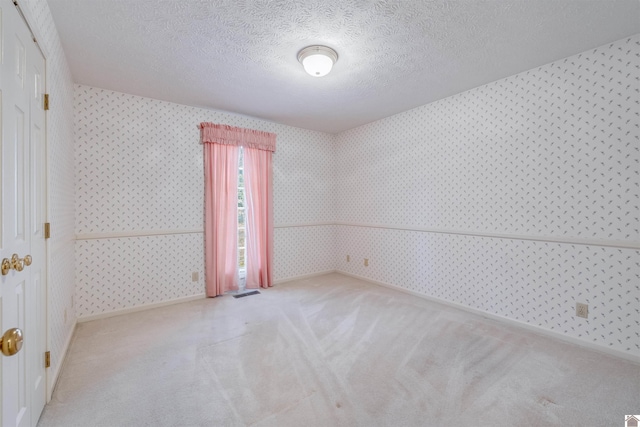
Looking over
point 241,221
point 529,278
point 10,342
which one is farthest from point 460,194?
point 10,342

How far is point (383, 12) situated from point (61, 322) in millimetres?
3191

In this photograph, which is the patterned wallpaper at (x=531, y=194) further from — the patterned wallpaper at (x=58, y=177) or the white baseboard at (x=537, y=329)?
the patterned wallpaper at (x=58, y=177)

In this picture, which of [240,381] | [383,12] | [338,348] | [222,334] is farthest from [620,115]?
[222,334]

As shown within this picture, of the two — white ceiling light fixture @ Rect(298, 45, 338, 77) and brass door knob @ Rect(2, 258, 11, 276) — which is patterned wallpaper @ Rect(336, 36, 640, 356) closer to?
white ceiling light fixture @ Rect(298, 45, 338, 77)

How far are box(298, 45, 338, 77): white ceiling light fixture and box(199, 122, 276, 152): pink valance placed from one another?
1.73 m

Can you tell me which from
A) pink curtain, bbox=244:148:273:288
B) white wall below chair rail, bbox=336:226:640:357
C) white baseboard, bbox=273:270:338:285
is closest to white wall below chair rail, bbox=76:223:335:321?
pink curtain, bbox=244:148:273:288

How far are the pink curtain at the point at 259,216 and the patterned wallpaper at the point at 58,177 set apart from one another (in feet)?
6.06

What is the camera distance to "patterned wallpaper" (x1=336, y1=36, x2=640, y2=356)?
2.18 meters

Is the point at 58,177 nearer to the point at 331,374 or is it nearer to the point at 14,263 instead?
the point at 14,263

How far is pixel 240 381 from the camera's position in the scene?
190 centimetres

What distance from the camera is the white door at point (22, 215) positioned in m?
1.13

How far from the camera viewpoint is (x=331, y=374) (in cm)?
197

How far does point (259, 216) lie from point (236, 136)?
112 cm

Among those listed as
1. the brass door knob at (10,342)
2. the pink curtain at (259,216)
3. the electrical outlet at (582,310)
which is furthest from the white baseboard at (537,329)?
the brass door knob at (10,342)
